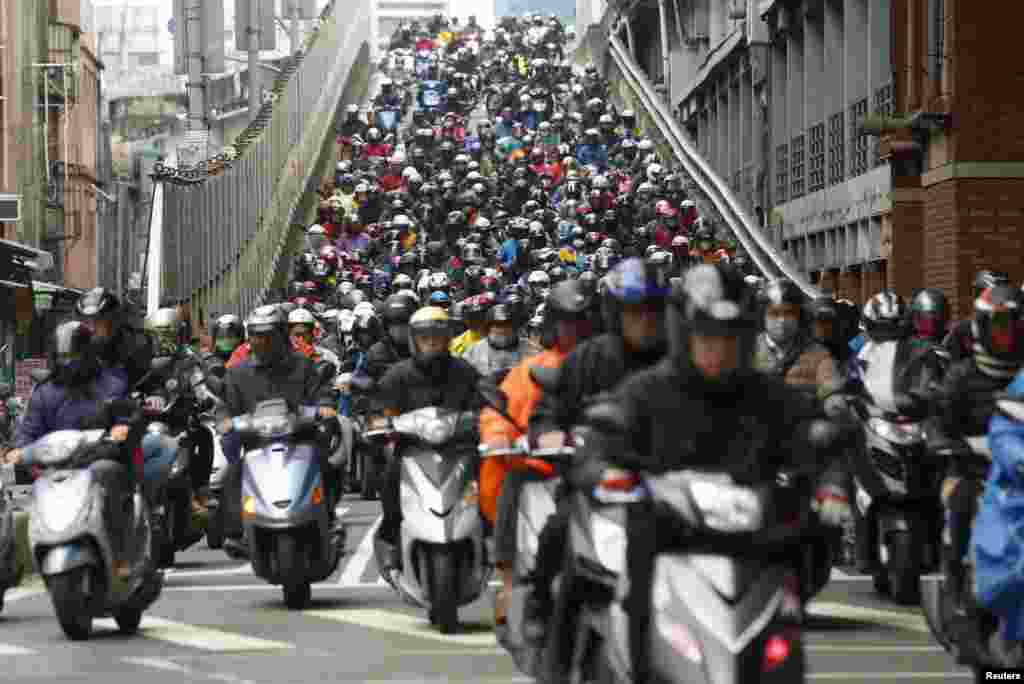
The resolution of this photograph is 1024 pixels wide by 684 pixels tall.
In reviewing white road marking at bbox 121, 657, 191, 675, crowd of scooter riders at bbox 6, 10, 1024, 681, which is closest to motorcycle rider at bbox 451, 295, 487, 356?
crowd of scooter riders at bbox 6, 10, 1024, 681

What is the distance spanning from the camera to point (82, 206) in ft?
248

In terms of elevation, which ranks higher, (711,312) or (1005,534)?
(711,312)

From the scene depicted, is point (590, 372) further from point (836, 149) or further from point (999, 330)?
point (836, 149)

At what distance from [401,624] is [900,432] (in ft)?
9.48

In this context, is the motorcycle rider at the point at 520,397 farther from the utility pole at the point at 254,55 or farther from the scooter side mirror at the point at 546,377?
the utility pole at the point at 254,55

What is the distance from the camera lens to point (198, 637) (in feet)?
46.2

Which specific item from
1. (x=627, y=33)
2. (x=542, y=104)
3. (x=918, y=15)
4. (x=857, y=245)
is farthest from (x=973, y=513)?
(x=627, y=33)

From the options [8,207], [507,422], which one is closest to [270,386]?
[507,422]

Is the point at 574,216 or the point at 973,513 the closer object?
the point at 973,513

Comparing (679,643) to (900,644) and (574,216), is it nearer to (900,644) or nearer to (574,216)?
(900,644)

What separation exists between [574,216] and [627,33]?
39015mm

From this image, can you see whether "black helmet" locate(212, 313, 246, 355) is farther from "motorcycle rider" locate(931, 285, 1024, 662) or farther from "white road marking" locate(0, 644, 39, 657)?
"motorcycle rider" locate(931, 285, 1024, 662)

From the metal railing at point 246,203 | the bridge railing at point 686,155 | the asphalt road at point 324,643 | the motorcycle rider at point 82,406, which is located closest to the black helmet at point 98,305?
the motorcycle rider at point 82,406

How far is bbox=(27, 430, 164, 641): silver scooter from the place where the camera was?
13594 millimetres
